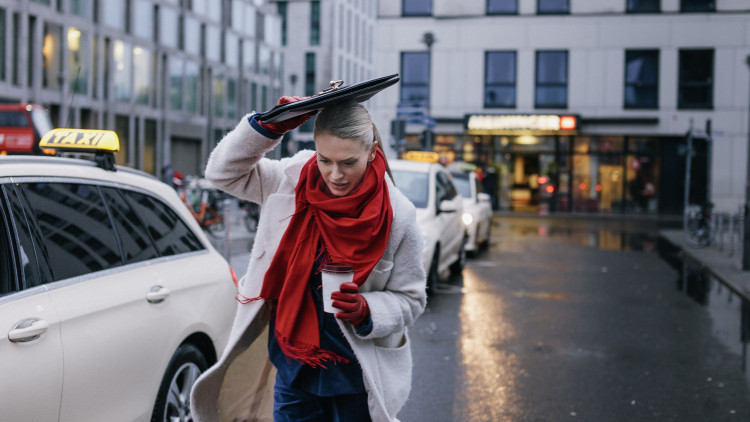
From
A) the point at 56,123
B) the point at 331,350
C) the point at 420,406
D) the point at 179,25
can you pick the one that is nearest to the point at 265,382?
the point at 331,350

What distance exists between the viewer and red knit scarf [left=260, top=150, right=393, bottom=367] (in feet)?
8.07

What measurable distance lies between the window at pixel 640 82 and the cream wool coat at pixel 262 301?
33.6 metres

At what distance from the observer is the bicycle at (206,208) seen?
17.1 metres

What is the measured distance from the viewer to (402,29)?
117ft

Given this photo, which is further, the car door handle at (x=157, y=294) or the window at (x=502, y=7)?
the window at (x=502, y=7)

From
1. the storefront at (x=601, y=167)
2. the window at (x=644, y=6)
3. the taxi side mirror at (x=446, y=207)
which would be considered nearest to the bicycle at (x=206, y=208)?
the taxi side mirror at (x=446, y=207)

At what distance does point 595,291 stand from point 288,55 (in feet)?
216

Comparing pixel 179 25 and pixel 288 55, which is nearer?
pixel 179 25

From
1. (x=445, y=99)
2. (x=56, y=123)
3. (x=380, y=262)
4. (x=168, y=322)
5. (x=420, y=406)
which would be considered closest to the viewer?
(x=380, y=262)

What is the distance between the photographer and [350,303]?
2.38 m

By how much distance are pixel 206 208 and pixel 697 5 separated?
2666 cm

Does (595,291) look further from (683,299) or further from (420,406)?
(420,406)

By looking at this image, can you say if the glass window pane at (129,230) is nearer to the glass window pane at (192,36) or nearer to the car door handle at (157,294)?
the car door handle at (157,294)

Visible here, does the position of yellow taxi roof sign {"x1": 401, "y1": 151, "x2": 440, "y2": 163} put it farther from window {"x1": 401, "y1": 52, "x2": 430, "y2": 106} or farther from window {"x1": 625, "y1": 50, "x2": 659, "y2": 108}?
window {"x1": 625, "y1": 50, "x2": 659, "y2": 108}
